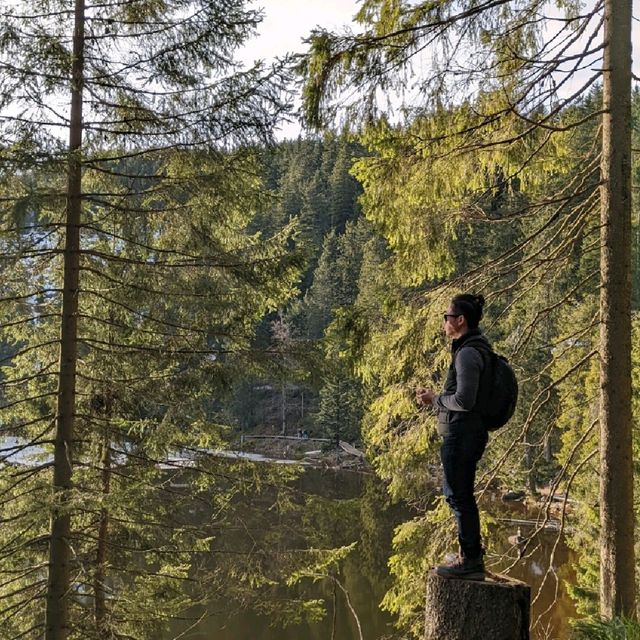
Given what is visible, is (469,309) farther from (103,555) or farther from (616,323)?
(103,555)

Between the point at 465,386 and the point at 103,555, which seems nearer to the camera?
the point at 465,386

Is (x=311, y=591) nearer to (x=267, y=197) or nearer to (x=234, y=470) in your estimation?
(x=234, y=470)

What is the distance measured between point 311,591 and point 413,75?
16.2 meters

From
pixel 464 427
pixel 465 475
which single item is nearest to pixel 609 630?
pixel 465 475

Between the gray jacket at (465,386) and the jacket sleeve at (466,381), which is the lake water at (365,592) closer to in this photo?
the gray jacket at (465,386)

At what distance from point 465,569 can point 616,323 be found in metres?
2.11

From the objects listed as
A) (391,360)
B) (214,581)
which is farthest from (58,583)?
(391,360)

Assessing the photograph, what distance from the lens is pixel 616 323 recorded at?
4.17 m

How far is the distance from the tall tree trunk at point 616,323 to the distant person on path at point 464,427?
163 centimetres

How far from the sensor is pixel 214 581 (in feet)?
19.7

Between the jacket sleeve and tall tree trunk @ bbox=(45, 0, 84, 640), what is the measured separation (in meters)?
3.67

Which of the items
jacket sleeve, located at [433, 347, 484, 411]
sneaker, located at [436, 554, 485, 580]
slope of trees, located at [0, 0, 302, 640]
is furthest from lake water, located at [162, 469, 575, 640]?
jacket sleeve, located at [433, 347, 484, 411]

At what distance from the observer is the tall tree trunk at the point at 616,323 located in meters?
4.09

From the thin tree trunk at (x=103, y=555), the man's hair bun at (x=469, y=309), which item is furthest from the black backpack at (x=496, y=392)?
the thin tree trunk at (x=103, y=555)
